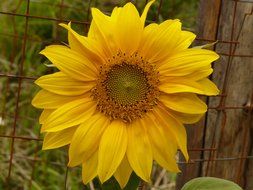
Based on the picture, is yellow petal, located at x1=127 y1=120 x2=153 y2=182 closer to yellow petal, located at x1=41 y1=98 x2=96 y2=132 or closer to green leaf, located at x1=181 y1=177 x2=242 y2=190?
yellow petal, located at x1=41 y1=98 x2=96 y2=132

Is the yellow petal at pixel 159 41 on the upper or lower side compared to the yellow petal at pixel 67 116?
upper

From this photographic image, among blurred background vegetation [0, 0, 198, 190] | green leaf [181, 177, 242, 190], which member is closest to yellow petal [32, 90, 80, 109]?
green leaf [181, 177, 242, 190]

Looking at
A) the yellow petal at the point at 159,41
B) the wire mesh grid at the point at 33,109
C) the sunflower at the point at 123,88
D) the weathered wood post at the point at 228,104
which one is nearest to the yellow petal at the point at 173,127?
the sunflower at the point at 123,88

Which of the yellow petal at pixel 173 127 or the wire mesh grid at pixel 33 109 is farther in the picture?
the wire mesh grid at pixel 33 109

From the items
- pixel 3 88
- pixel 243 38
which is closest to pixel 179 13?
pixel 3 88

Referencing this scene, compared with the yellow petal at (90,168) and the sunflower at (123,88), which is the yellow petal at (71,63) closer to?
the sunflower at (123,88)

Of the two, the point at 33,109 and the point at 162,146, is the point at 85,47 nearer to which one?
the point at 162,146

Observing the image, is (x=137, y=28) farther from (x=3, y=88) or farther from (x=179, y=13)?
(x=179, y=13)
